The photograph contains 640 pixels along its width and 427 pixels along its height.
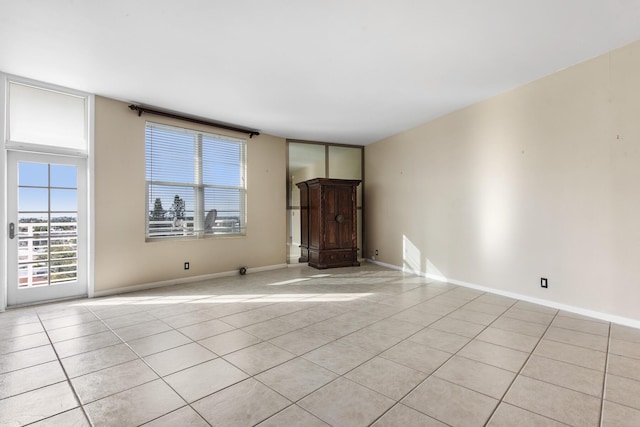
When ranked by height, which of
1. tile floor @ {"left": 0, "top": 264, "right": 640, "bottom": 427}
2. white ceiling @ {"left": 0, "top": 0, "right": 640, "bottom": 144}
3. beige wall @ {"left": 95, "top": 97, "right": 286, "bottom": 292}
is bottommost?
tile floor @ {"left": 0, "top": 264, "right": 640, "bottom": 427}

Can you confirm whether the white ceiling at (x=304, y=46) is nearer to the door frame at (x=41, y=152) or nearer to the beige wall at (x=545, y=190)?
the door frame at (x=41, y=152)

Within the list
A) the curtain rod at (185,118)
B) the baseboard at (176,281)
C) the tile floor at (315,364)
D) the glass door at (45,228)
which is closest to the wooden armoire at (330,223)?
the baseboard at (176,281)

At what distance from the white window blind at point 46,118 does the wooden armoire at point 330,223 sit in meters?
3.72

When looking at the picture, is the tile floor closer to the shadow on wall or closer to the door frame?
the door frame

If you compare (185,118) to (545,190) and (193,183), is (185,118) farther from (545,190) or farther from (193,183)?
(545,190)

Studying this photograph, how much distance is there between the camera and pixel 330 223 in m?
6.00

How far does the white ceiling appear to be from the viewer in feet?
7.88

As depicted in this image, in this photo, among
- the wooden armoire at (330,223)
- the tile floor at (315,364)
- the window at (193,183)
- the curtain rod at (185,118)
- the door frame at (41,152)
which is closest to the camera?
the tile floor at (315,364)

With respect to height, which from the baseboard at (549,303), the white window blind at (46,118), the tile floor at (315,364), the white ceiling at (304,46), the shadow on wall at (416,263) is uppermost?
the white ceiling at (304,46)

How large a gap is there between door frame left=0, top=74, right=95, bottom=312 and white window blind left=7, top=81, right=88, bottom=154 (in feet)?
0.23

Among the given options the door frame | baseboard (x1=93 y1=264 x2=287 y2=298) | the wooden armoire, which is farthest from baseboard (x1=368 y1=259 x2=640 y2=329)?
the door frame

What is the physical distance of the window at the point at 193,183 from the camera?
15.2ft

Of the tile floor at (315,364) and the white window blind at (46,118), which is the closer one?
the tile floor at (315,364)

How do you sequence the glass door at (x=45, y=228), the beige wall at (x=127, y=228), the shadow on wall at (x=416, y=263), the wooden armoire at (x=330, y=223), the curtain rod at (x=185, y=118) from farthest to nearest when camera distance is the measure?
the wooden armoire at (x=330, y=223) < the shadow on wall at (x=416, y=263) < the curtain rod at (x=185, y=118) < the beige wall at (x=127, y=228) < the glass door at (x=45, y=228)
